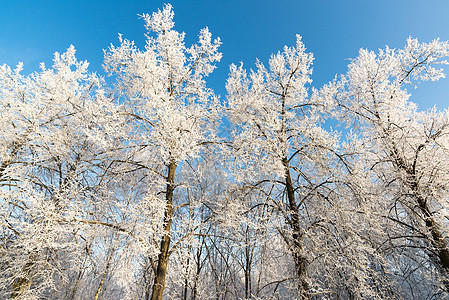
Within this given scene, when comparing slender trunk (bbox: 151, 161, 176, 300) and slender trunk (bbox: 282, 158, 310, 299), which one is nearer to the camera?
slender trunk (bbox: 151, 161, 176, 300)

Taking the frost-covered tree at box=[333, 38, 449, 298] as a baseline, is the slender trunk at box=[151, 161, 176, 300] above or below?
below

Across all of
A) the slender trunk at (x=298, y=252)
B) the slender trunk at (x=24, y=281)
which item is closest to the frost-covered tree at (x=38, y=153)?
the slender trunk at (x=24, y=281)

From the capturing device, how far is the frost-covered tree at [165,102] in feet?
13.3

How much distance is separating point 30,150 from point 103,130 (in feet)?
11.0

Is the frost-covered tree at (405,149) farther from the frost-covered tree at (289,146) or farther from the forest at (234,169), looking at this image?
the frost-covered tree at (289,146)

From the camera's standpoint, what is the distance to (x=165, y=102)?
446 cm

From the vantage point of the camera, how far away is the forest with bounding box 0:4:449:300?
4.02 metres

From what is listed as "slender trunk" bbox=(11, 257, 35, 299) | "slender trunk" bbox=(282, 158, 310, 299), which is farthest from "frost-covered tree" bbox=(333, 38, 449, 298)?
"slender trunk" bbox=(11, 257, 35, 299)

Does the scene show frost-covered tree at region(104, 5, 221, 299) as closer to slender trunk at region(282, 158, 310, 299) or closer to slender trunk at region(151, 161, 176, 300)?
slender trunk at region(151, 161, 176, 300)

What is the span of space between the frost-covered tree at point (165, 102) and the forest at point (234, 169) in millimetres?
33

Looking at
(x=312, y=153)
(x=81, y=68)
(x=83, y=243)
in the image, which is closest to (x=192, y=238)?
(x=83, y=243)

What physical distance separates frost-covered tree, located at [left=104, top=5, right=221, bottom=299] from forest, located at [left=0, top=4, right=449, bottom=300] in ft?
0.11

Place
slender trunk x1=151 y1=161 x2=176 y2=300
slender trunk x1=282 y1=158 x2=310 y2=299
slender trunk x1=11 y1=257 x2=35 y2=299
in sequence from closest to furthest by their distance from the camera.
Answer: slender trunk x1=151 y1=161 x2=176 y2=300 < slender trunk x1=282 y1=158 x2=310 y2=299 < slender trunk x1=11 y1=257 x2=35 y2=299

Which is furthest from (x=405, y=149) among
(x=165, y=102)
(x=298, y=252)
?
(x=165, y=102)
